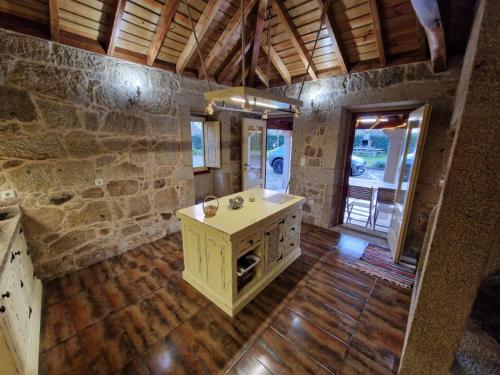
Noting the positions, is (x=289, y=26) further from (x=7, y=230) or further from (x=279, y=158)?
(x=279, y=158)

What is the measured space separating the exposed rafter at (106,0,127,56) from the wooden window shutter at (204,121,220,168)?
1936mm

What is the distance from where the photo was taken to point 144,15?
2.35 m

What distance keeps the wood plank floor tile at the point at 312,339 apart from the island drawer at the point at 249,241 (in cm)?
72

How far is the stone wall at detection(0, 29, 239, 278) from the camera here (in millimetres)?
2045

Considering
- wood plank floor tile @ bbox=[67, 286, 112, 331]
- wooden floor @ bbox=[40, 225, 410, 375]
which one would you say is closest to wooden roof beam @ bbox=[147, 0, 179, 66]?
wooden floor @ bbox=[40, 225, 410, 375]

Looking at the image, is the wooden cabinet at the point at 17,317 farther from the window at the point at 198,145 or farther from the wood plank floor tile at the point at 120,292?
the window at the point at 198,145

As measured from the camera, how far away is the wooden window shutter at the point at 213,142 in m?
4.10

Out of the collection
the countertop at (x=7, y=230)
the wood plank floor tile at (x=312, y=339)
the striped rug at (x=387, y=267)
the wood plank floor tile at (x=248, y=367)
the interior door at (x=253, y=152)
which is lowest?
the wood plank floor tile at (x=248, y=367)

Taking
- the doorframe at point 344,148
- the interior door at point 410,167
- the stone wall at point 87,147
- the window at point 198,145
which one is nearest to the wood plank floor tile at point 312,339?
the interior door at point 410,167

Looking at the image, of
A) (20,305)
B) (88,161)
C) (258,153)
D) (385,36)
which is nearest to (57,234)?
(88,161)

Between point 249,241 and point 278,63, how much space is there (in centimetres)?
310

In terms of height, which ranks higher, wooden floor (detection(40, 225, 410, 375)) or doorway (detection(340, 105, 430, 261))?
doorway (detection(340, 105, 430, 261))

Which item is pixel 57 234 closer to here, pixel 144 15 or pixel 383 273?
pixel 144 15

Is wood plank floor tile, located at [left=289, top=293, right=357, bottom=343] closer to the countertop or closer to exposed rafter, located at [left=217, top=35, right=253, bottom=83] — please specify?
the countertop
